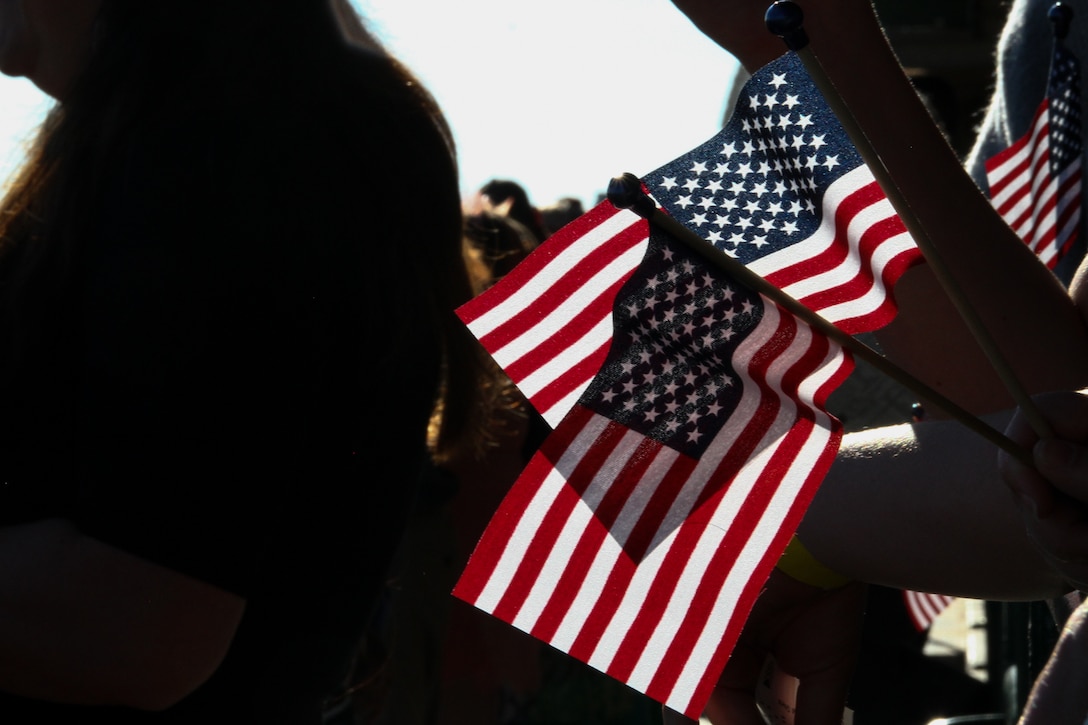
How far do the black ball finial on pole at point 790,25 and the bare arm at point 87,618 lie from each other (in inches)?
41.1

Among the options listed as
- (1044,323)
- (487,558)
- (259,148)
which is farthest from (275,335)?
(1044,323)

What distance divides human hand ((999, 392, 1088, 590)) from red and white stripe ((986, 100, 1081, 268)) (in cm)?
94

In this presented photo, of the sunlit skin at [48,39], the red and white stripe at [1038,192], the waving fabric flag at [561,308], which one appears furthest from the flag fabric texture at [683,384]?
→ the sunlit skin at [48,39]

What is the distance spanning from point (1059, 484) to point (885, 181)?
29 cm

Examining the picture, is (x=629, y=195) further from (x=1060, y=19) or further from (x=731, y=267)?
(x=1060, y=19)

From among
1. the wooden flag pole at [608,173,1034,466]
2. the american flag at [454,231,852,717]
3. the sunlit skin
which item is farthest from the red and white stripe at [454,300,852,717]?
the sunlit skin

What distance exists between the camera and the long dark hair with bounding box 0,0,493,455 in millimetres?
1737

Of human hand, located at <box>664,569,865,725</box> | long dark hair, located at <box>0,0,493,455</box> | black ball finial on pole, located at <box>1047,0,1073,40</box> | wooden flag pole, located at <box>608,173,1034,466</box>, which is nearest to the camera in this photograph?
wooden flag pole, located at <box>608,173,1034,466</box>

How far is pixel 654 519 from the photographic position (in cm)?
139

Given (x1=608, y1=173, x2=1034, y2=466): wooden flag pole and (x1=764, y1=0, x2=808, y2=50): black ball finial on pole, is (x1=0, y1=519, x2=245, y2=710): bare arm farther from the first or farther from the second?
(x1=764, y1=0, x2=808, y2=50): black ball finial on pole

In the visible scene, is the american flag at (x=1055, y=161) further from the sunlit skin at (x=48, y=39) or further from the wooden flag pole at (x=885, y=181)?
the sunlit skin at (x=48, y=39)

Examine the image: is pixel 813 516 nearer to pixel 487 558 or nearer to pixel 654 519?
pixel 654 519

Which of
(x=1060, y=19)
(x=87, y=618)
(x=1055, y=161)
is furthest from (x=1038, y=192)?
(x=87, y=618)

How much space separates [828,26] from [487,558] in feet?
2.20
